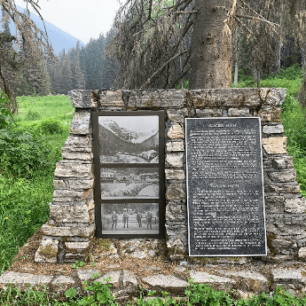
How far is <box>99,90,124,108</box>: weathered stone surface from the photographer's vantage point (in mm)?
3137

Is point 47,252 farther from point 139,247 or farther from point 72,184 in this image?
point 139,247

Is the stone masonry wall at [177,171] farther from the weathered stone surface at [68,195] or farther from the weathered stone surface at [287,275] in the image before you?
the weathered stone surface at [287,275]

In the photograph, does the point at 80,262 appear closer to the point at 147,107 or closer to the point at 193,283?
the point at 193,283

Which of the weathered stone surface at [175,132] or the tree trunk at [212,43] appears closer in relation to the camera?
the weathered stone surface at [175,132]

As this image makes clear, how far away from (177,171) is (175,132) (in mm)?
413

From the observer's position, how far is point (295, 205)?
10.1ft

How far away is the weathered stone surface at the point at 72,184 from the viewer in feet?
10.3

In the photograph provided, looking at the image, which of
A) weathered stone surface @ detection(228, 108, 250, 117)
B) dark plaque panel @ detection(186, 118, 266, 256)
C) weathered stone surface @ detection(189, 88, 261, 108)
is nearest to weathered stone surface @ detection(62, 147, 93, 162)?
dark plaque panel @ detection(186, 118, 266, 256)

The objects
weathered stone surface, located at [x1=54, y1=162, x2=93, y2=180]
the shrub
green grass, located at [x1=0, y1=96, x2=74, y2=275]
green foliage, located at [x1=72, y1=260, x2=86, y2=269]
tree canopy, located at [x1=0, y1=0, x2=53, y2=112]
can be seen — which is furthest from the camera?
the shrub

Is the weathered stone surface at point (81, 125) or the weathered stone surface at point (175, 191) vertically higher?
the weathered stone surface at point (81, 125)

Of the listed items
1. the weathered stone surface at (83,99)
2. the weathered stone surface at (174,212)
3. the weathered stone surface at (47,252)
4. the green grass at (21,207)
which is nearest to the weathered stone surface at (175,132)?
the weathered stone surface at (174,212)

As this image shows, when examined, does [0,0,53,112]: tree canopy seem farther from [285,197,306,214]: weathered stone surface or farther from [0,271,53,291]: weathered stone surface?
[285,197,306,214]: weathered stone surface

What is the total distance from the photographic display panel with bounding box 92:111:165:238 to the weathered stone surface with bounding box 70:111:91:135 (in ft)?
0.24

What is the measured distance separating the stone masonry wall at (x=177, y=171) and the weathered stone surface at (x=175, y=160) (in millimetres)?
11
